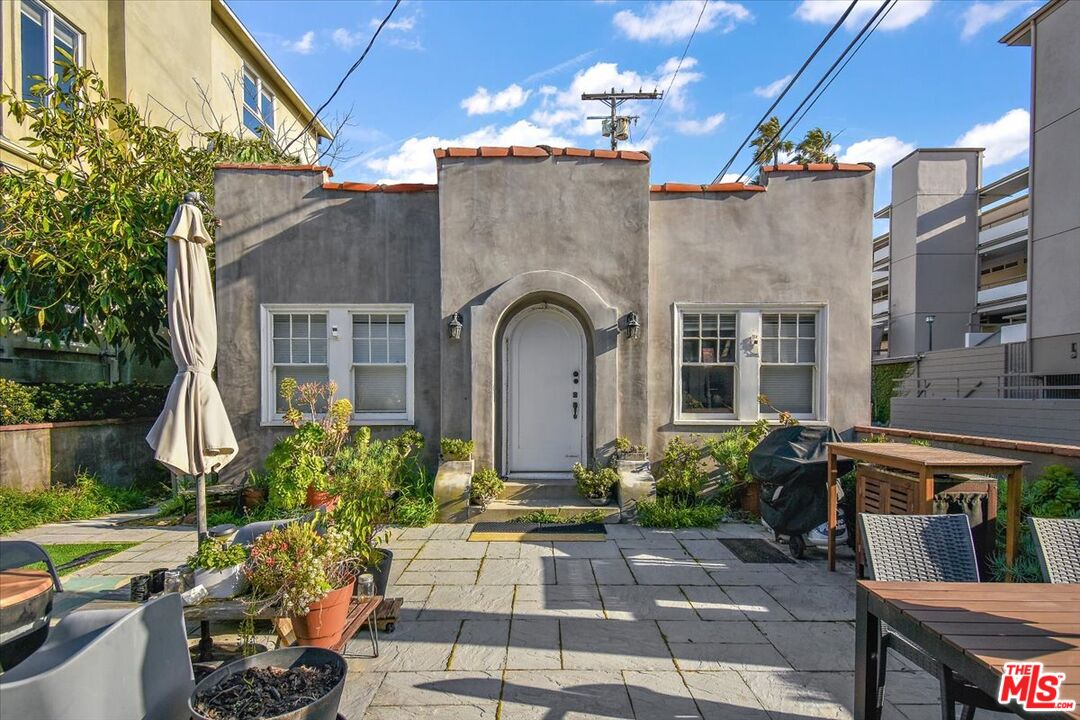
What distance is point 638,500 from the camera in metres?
7.05

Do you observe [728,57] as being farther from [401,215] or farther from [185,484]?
[185,484]

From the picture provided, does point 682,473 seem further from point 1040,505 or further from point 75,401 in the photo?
point 75,401

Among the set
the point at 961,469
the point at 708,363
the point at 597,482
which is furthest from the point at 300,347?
the point at 961,469

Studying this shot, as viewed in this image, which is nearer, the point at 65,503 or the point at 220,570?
the point at 220,570

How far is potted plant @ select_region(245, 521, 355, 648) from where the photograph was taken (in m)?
3.27

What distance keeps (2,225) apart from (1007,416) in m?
19.2

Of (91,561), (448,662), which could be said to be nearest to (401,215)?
(91,561)

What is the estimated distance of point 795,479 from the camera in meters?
5.83

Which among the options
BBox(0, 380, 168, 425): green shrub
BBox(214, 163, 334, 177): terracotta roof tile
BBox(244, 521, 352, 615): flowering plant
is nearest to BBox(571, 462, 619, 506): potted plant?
BBox(244, 521, 352, 615): flowering plant

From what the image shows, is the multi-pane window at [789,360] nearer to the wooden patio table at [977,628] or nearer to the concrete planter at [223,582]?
the wooden patio table at [977,628]

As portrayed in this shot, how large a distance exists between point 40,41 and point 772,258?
1344 centimetres

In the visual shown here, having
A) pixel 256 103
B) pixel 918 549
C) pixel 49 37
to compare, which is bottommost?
pixel 918 549

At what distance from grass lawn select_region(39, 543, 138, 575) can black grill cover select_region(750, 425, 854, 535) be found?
23.3 ft

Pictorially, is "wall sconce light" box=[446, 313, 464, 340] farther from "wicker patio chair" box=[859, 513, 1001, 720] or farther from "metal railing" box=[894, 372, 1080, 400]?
"metal railing" box=[894, 372, 1080, 400]
